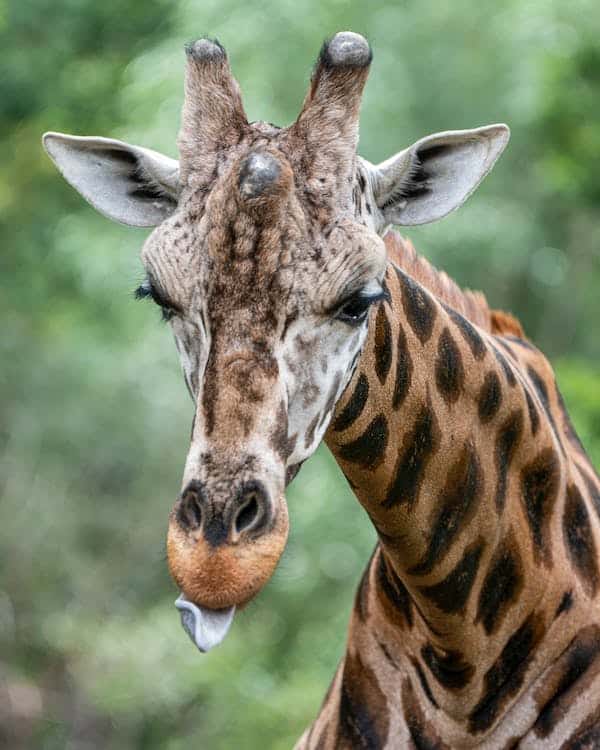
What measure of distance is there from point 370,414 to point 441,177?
0.88m

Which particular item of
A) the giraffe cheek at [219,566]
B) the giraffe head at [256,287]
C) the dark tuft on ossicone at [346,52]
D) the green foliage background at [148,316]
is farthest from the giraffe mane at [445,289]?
the green foliage background at [148,316]

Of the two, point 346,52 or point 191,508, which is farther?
point 346,52

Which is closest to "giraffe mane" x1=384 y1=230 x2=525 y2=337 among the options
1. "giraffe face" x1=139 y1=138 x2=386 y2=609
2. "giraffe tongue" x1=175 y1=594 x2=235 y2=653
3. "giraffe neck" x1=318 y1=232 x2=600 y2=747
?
"giraffe neck" x1=318 y1=232 x2=600 y2=747

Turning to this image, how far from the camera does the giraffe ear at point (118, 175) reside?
5.23 m

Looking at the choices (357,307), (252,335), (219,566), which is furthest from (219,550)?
(357,307)

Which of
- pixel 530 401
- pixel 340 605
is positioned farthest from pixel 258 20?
pixel 530 401

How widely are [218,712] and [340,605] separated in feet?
6.59

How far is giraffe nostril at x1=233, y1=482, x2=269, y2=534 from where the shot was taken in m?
4.21

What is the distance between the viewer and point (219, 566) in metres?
4.17

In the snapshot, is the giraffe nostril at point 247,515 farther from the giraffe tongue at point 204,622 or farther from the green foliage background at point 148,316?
the green foliage background at point 148,316

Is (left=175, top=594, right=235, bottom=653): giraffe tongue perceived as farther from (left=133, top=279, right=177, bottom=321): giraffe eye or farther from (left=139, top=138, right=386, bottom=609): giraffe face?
(left=133, top=279, right=177, bottom=321): giraffe eye

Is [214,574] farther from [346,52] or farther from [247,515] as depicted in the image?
[346,52]

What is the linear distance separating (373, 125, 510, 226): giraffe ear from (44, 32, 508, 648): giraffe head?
6 centimetres

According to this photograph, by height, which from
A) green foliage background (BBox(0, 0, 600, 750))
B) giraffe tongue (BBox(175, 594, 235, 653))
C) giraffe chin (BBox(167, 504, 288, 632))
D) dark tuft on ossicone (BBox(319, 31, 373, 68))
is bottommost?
green foliage background (BBox(0, 0, 600, 750))
